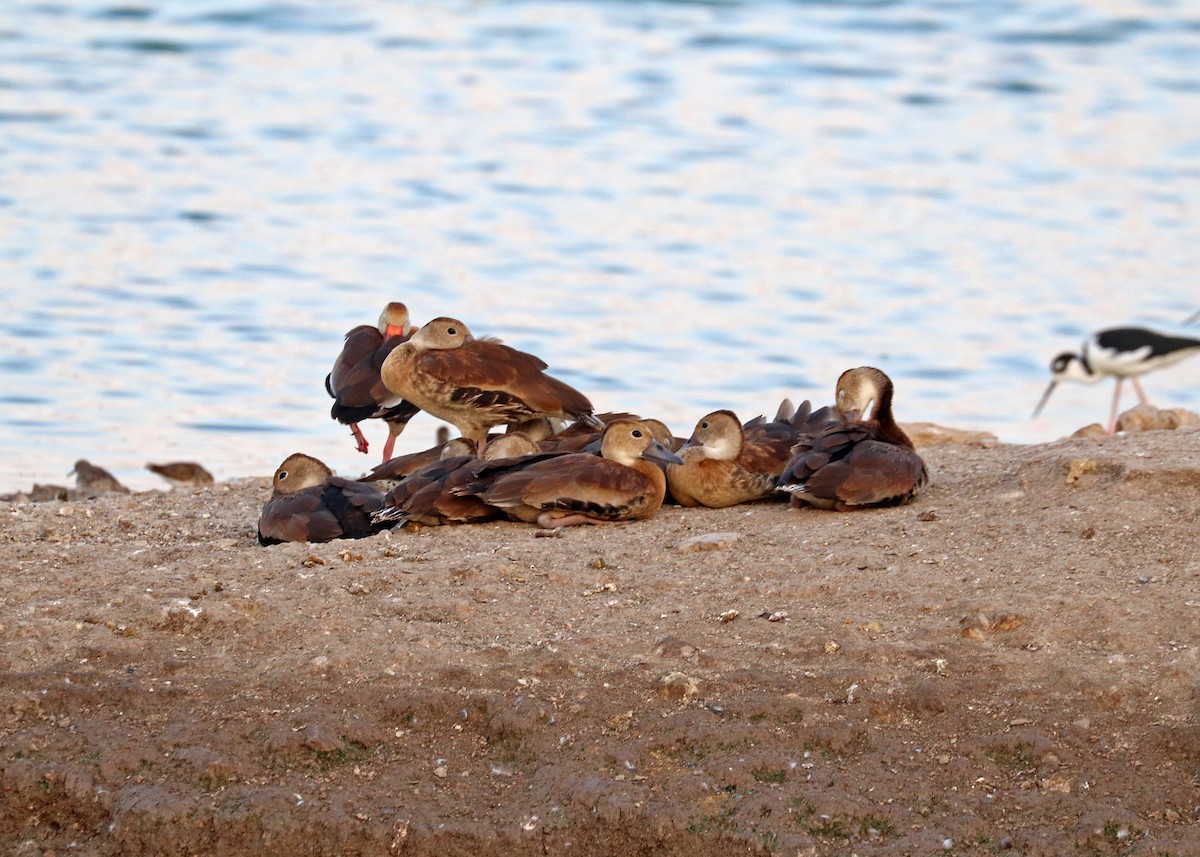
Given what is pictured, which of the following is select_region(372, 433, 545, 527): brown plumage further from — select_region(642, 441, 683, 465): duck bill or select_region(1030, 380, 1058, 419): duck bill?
select_region(1030, 380, 1058, 419): duck bill

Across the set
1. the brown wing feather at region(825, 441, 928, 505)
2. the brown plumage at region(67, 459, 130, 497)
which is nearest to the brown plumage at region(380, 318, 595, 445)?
the brown wing feather at region(825, 441, 928, 505)

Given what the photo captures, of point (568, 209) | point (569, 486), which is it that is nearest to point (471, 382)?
point (569, 486)

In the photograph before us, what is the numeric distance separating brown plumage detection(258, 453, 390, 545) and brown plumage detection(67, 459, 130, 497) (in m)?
2.57

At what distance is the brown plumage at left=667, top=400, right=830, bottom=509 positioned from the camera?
8.49 metres

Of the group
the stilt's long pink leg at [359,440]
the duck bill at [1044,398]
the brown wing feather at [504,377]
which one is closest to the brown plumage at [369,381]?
the stilt's long pink leg at [359,440]

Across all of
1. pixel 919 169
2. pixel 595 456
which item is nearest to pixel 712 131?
pixel 919 169

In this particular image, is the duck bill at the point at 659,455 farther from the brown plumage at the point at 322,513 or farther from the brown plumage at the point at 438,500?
the brown plumage at the point at 322,513

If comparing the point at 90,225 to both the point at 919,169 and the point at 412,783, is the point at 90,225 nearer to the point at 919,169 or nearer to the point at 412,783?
the point at 919,169

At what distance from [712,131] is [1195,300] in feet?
29.9

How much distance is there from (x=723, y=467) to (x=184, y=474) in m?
4.15

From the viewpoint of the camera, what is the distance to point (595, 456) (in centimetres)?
834

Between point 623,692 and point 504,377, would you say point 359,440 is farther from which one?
point 623,692

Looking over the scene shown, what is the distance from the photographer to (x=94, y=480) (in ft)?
35.8

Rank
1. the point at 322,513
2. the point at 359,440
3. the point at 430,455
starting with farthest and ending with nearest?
the point at 359,440 → the point at 430,455 → the point at 322,513
